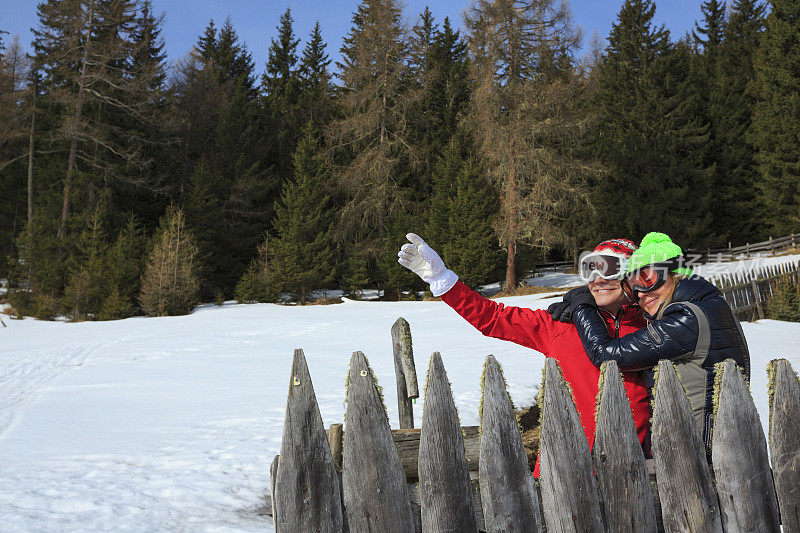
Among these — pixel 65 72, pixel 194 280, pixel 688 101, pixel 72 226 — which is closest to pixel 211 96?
pixel 65 72

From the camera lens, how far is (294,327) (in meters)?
15.6

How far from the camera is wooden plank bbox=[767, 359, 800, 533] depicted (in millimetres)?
1930

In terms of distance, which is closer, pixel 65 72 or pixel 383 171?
pixel 65 72

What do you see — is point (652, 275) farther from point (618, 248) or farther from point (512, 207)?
point (512, 207)

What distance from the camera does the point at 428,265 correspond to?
2.74 metres

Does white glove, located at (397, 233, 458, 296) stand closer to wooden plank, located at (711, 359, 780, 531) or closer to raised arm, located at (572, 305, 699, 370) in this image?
raised arm, located at (572, 305, 699, 370)

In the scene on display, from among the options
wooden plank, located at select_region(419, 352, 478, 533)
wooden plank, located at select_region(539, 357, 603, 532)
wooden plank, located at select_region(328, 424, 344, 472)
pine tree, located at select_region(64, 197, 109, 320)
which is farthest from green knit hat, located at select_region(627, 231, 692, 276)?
pine tree, located at select_region(64, 197, 109, 320)

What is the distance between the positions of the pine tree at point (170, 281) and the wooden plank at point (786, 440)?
21.6 m

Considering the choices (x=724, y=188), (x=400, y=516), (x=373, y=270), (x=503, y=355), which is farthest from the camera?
(x=724, y=188)

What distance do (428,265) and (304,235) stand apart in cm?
2523

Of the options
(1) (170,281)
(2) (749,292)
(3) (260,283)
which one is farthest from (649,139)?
(1) (170,281)

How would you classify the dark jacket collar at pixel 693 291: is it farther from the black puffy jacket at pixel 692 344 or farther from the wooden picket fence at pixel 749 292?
the wooden picket fence at pixel 749 292

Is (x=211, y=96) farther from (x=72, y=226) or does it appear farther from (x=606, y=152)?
(x=606, y=152)

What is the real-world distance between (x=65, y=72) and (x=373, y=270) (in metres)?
17.3
